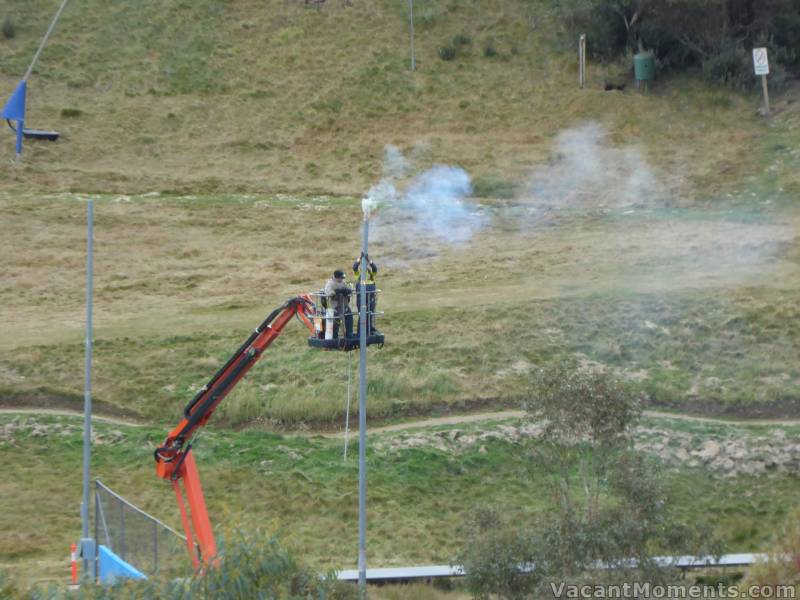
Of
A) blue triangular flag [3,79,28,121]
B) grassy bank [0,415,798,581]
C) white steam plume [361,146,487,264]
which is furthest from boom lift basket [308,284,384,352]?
white steam plume [361,146,487,264]

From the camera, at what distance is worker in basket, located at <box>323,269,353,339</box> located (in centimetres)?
1972

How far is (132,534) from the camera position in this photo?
70.1ft

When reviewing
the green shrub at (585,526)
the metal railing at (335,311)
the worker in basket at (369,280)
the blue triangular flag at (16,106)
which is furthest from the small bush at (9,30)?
the green shrub at (585,526)

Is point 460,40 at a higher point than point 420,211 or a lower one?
higher

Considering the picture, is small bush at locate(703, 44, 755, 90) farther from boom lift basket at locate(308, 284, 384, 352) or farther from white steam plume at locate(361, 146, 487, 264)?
boom lift basket at locate(308, 284, 384, 352)

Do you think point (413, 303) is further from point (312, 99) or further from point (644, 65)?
point (644, 65)

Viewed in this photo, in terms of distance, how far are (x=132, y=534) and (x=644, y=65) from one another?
119 ft

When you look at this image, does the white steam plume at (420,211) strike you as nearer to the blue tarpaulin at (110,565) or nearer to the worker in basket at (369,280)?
the worker in basket at (369,280)

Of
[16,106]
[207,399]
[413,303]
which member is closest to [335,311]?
[207,399]

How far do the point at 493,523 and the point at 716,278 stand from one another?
746 inches

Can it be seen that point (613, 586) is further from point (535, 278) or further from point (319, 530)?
point (535, 278)

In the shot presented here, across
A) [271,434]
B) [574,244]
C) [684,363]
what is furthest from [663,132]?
[271,434]

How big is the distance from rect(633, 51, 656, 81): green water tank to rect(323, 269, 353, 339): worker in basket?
3453cm

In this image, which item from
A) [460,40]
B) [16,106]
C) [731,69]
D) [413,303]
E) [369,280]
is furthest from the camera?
[460,40]
